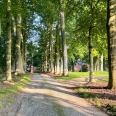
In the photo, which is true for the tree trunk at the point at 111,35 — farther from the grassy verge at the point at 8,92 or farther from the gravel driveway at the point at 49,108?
the grassy verge at the point at 8,92

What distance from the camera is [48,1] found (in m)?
20.7

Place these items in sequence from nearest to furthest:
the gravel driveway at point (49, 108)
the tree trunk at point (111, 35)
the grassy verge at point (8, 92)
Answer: the gravel driveway at point (49, 108), the grassy verge at point (8, 92), the tree trunk at point (111, 35)

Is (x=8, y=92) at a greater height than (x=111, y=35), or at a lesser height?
lesser

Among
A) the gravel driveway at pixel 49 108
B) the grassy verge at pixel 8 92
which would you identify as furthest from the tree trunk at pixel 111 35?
the grassy verge at pixel 8 92

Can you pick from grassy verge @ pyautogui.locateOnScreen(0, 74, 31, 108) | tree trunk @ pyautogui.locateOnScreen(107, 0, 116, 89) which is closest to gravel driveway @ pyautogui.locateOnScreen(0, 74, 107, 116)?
grassy verge @ pyautogui.locateOnScreen(0, 74, 31, 108)

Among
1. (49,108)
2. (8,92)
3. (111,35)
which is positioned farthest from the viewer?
(111,35)

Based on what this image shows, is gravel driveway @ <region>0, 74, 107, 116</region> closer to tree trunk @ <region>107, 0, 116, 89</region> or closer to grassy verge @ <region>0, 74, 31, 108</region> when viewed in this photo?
grassy verge @ <region>0, 74, 31, 108</region>

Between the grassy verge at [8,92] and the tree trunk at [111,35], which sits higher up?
the tree trunk at [111,35]

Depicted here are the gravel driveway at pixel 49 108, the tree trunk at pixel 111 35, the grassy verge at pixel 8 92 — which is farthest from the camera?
the tree trunk at pixel 111 35

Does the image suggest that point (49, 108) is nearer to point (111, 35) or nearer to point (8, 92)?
point (8, 92)

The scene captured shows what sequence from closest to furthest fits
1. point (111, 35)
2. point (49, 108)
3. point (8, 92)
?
point (49, 108)
point (8, 92)
point (111, 35)

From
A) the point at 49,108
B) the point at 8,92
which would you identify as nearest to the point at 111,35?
the point at 8,92

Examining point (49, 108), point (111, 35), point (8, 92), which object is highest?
point (111, 35)

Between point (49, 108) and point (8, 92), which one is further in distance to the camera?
point (8, 92)
